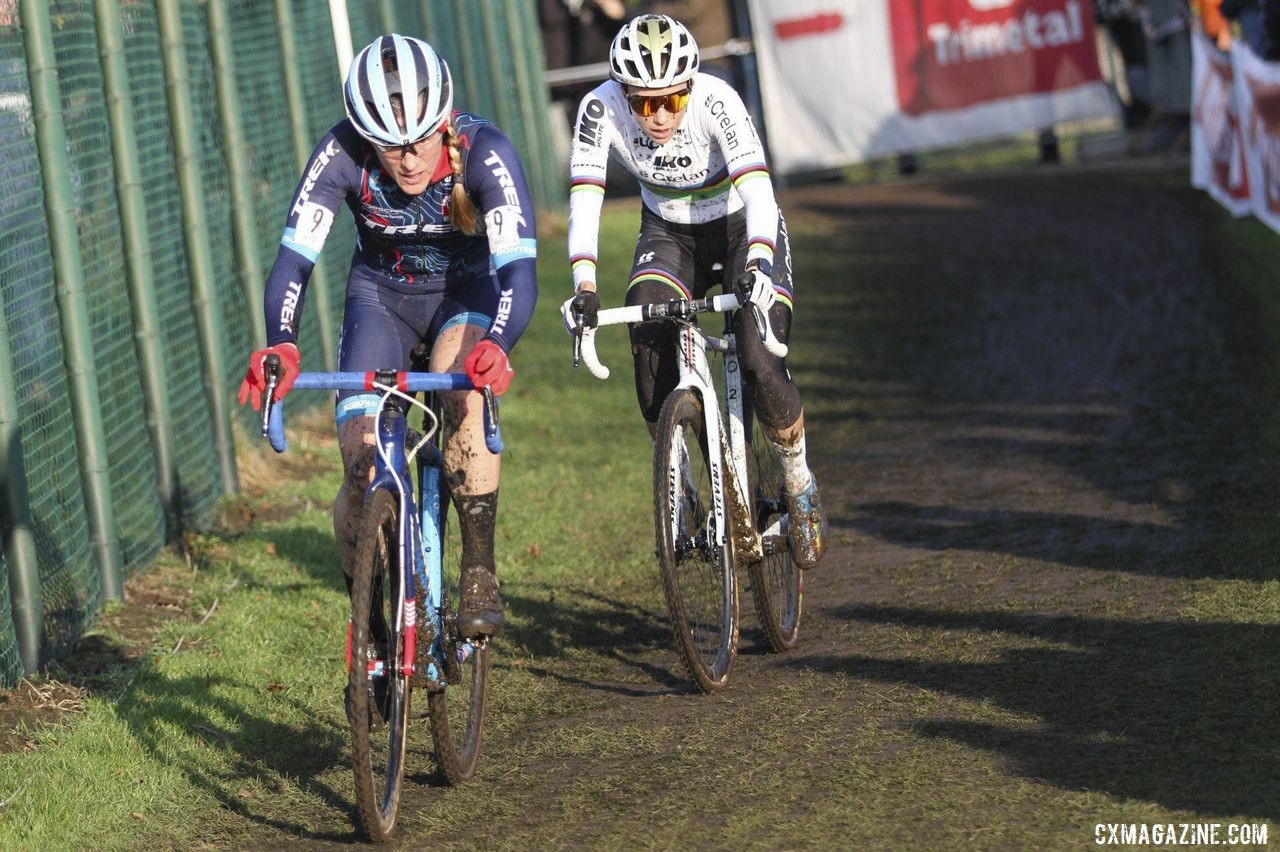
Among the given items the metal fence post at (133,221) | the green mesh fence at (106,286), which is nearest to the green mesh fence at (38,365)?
the green mesh fence at (106,286)

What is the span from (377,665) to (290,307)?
3.78ft

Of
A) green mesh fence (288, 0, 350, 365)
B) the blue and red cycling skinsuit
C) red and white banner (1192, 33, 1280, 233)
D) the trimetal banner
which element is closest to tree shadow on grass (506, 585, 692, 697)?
the blue and red cycling skinsuit

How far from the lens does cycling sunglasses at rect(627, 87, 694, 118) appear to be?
6.67m

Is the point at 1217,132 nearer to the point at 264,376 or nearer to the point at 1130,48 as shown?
the point at 1130,48

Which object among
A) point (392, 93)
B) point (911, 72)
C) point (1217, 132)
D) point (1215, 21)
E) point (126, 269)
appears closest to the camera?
point (392, 93)

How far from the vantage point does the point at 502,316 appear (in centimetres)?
548

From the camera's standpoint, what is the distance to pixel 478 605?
569 cm

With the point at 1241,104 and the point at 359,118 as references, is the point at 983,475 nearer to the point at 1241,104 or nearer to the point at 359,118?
the point at 359,118

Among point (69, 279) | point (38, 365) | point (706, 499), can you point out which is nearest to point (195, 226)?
point (69, 279)

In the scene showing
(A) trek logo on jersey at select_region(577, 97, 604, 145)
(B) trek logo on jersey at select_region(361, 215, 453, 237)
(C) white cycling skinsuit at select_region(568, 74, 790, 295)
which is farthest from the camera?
(A) trek logo on jersey at select_region(577, 97, 604, 145)

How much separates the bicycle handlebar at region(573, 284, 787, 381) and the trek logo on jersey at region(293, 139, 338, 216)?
1.09m

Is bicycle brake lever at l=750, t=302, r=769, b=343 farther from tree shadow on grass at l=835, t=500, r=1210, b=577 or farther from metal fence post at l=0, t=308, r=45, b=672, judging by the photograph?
metal fence post at l=0, t=308, r=45, b=672

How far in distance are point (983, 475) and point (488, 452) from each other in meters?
4.42

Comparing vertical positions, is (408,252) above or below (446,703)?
above
